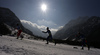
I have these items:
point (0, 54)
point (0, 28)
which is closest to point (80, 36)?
point (0, 54)

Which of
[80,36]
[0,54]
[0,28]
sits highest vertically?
[0,28]

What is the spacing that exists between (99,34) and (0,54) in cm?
12675

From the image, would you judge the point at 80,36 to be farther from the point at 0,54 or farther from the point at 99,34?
the point at 99,34

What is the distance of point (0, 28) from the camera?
68.2ft

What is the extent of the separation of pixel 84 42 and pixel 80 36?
98 centimetres

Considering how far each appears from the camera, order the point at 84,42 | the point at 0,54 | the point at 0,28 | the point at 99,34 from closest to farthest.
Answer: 1. the point at 0,54
2. the point at 84,42
3. the point at 0,28
4. the point at 99,34

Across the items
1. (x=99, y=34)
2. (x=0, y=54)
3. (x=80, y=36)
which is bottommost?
(x=0, y=54)

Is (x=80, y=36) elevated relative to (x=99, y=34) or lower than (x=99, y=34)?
lower

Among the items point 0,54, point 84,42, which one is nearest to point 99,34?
point 84,42

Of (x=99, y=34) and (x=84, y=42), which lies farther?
(x=99, y=34)

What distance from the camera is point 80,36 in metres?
9.85

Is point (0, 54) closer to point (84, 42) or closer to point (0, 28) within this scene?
point (84, 42)

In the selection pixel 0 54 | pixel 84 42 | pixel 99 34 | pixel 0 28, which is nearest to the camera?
pixel 0 54

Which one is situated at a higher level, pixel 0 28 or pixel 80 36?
pixel 0 28
